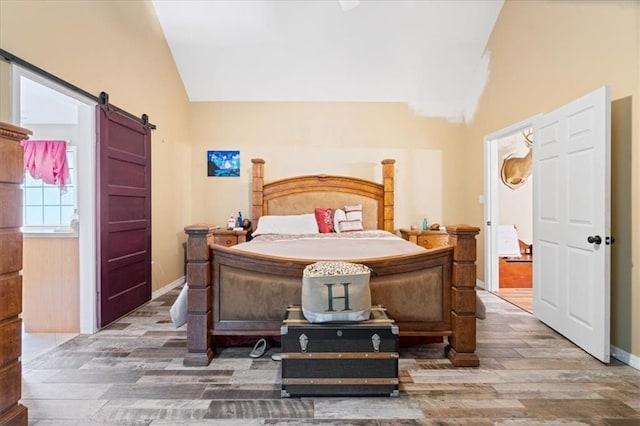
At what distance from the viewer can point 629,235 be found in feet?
8.07

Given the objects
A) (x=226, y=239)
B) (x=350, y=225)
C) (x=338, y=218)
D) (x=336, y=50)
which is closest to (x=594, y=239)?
(x=350, y=225)

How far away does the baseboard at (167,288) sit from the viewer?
13.6 ft

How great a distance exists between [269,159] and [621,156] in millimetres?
3965

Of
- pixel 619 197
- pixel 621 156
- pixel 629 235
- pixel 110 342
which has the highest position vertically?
pixel 621 156

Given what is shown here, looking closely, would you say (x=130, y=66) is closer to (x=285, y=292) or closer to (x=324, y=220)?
(x=324, y=220)

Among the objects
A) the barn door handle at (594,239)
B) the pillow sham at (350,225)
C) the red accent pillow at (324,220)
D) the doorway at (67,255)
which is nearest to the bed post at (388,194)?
the pillow sham at (350,225)

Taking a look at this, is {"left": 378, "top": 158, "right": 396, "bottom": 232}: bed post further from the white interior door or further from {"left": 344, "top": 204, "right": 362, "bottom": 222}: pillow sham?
the white interior door

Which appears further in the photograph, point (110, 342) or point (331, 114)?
point (331, 114)

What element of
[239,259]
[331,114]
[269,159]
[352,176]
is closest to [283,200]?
[269,159]

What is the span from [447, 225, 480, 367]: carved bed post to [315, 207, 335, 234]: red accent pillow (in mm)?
2237

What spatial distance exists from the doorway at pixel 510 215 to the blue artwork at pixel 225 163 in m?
3.51

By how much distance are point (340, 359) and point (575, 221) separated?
89.6 inches

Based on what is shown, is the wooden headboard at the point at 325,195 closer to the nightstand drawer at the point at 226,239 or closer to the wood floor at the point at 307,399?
the nightstand drawer at the point at 226,239

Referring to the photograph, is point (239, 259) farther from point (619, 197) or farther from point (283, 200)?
point (619, 197)
